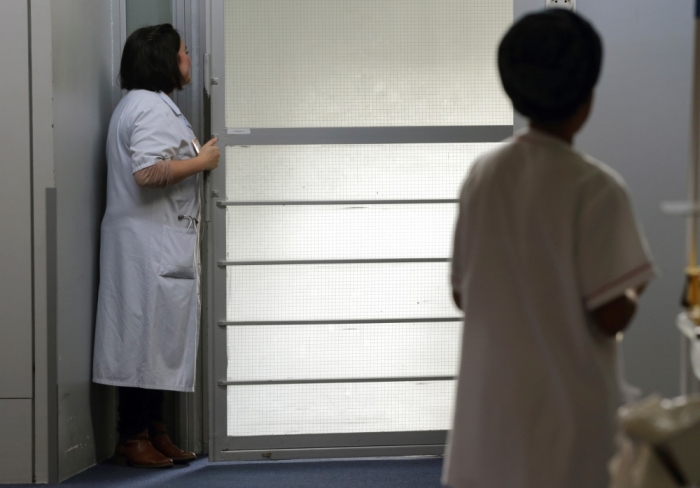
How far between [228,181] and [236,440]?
1119 mm

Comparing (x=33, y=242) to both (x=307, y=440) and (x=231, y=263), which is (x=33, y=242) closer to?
(x=231, y=263)

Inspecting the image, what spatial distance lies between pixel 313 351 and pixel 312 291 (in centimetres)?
26

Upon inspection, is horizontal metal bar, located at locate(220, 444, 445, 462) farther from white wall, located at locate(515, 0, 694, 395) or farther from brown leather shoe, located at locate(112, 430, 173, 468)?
white wall, located at locate(515, 0, 694, 395)

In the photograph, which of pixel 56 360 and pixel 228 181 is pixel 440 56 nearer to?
pixel 228 181

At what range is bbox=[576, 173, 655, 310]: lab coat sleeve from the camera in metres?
1.36

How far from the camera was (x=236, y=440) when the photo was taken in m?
3.62

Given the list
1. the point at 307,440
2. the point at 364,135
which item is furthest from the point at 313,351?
the point at 364,135

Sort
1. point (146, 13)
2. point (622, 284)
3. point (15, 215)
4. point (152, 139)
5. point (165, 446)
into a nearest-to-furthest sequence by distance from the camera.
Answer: point (622, 284) → point (15, 215) → point (152, 139) → point (165, 446) → point (146, 13)

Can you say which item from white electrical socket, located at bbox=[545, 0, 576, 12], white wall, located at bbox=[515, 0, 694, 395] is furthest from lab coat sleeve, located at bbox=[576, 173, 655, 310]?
white electrical socket, located at bbox=[545, 0, 576, 12]

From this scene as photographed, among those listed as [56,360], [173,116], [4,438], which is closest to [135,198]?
[173,116]

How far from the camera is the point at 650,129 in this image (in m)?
3.32

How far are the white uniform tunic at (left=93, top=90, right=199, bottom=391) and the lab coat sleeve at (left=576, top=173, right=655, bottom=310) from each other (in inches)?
88.6

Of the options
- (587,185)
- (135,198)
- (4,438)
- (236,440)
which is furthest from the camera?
(236,440)

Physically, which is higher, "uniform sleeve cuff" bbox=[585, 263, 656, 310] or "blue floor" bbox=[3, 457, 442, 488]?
"uniform sleeve cuff" bbox=[585, 263, 656, 310]
